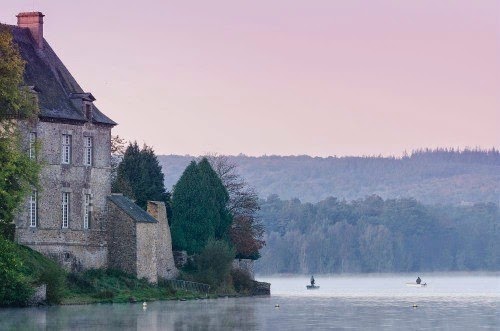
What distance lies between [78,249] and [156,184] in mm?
15115

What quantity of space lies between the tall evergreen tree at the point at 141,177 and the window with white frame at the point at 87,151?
8.72m

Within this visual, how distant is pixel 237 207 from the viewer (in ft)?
346

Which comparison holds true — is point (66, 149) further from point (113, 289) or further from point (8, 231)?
point (8, 231)

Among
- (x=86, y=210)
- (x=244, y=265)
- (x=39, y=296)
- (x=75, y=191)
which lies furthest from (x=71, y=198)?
(x=244, y=265)

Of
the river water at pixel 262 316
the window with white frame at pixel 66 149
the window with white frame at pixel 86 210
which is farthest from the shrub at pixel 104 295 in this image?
the window with white frame at pixel 66 149

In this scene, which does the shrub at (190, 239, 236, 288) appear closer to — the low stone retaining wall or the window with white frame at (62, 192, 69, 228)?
the window with white frame at (62, 192, 69, 228)

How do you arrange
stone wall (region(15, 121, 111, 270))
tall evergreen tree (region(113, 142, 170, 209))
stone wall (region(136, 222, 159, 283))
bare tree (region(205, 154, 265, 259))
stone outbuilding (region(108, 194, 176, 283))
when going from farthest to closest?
1. bare tree (region(205, 154, 265, 259))
2. tall evergreen tree (region(113, 142, 170, 209))
3. stone outbuilding (region(108, 194, 176, 283))
4. stone wall (region(136, 222, 159, 283))
5. stone wall (region(15, 121, 111, 270))

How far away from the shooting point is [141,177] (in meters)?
99.5

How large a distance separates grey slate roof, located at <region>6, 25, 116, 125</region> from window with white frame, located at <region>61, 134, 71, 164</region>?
1.14 m

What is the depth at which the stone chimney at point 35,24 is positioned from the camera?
87.4 m

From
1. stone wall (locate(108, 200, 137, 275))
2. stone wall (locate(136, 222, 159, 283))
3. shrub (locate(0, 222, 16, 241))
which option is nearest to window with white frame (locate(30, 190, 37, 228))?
shrub (locate(0, 222, 16, 241))

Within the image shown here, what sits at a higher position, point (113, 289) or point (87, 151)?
point (87, 151)

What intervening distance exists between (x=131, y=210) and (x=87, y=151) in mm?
4168

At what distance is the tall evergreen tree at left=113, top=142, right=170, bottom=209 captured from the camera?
322 feet
